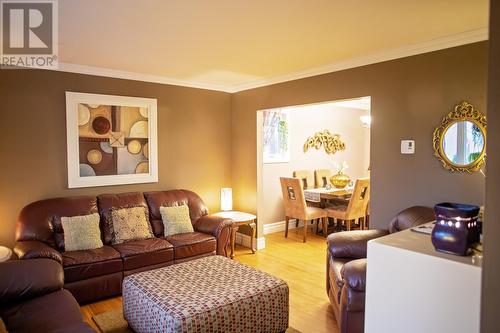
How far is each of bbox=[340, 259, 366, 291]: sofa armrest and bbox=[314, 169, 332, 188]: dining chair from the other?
419cm

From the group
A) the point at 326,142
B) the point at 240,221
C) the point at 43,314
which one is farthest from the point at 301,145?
the point at 43,314

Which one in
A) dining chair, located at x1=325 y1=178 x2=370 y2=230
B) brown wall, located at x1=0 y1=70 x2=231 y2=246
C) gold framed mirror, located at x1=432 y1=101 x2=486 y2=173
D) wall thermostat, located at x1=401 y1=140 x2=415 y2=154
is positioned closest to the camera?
gold framed mirror, located at x1=432 y1=101 x2=486 y2=173

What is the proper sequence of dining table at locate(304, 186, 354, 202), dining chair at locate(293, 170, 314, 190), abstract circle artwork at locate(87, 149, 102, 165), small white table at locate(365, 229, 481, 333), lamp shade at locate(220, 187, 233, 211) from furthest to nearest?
dining chair at locate(293, 170, 314, 190) → dining table at locate(304, 186, 354, 202) → lamp shade at locate(220, 187, 233, 211) → abstract circle artwork at locate(87, 149, 102, 165) → small white table at locate(365, 229, 481, 333)

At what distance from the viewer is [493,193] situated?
108 centimetres

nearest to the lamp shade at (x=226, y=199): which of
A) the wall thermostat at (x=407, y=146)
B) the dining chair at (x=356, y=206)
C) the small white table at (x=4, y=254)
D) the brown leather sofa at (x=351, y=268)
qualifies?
the dining chair at (x=356, y=206)

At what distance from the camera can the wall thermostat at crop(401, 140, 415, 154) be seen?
3.40 meters

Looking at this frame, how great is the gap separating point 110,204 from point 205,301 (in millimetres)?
2202

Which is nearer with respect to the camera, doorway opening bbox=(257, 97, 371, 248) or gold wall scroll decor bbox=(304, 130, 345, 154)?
doorway opening bbox=(257, 97, 371, 248)

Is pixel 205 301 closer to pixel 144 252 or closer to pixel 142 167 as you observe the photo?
pixel 144 252

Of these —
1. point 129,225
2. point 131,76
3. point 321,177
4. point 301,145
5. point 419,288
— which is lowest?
point 129,225

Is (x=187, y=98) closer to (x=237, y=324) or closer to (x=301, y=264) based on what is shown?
(x=301, y=264)

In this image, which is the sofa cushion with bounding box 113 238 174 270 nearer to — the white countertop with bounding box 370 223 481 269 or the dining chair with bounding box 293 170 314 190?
the white countertop with bounding box 370 223 481 269

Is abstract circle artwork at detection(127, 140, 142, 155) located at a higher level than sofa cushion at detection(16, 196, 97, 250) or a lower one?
higher

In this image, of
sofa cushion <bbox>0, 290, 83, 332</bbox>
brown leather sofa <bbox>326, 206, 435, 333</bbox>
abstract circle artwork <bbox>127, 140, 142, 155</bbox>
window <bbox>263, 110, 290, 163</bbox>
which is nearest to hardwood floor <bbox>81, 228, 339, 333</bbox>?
brown leather sofa <bbox>326, 206, 435, 333</bbox>
